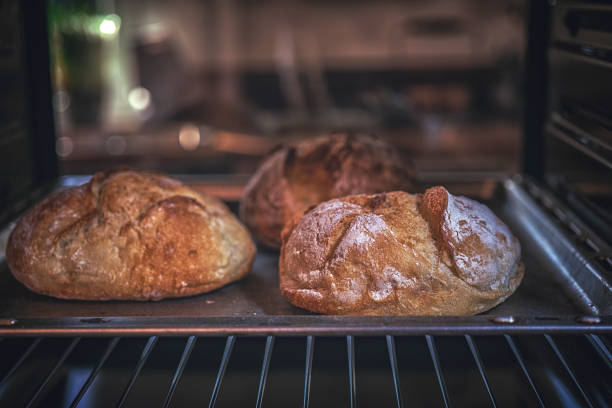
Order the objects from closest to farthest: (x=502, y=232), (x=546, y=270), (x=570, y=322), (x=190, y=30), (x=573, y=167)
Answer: (x=570, y=322) → (x=502, y=232) → (x=546, y=270) → (x=573, y=167) → (x=190, y=30)

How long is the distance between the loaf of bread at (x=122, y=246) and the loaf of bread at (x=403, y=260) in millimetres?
234

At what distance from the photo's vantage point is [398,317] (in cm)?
118

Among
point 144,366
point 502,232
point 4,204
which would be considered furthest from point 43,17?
point 502,232

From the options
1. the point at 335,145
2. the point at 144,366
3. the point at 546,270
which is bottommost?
the point at 144,366

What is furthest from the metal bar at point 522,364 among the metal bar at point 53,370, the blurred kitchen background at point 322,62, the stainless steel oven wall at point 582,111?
the blurred kitchen background at point 322,62

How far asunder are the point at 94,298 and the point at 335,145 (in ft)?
2.74

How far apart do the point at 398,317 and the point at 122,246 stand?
74cm

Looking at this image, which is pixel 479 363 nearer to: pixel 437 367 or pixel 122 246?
pixel 437 367

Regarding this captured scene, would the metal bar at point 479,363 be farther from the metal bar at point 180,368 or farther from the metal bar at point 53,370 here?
the metal bar at point 53,370

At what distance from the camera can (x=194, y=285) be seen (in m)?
1.55

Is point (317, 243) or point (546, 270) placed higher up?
point (317, 243)

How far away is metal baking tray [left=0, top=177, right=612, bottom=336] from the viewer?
45.0 inches

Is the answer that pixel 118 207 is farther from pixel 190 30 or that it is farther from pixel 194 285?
pixel 190 30

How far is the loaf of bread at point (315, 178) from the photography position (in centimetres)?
182
